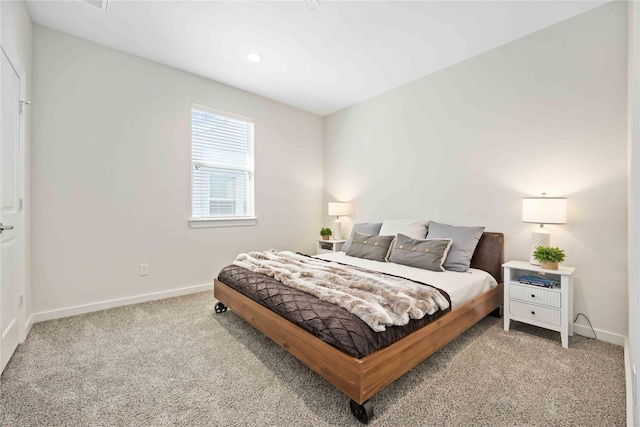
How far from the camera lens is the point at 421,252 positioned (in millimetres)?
2721

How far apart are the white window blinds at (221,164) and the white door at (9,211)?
1.55 metres

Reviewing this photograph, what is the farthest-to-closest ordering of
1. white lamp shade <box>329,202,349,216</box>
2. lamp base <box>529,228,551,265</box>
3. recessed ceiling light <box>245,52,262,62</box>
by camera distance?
white lamp shade <box>329,202,349,216</box> → recessed ceiling light <box>245,52,262,62</box> → lamp base <box>529,228,551,265</box>

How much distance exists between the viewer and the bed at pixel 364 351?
4.50ft

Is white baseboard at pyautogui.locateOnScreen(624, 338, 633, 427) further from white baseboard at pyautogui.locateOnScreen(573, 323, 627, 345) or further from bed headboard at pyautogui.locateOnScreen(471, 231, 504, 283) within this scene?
bed headboard at pyautogui.locateOnScreen(471, 231, 504, 283)

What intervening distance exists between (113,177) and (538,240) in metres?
4.08

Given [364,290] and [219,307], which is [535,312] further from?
[219,307]

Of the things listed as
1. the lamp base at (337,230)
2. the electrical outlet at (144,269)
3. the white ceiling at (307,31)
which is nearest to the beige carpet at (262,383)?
the electrical outlet at (144,269)

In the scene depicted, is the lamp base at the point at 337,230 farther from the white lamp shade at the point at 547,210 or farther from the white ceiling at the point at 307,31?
the white lamp shade at the point at 547,210

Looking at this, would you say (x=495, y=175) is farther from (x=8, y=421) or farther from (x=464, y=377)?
(x=8, y=421)

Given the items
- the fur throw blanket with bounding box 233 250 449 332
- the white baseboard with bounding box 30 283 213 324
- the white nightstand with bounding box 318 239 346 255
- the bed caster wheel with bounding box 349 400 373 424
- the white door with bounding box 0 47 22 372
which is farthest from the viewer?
the white nightstand with bounding box 318 239 346 255

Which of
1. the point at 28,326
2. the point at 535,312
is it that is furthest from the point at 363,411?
the point at 28,326

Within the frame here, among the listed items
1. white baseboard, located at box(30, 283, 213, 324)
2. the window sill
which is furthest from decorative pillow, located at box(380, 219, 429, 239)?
white baseboard, located at box(30, 283, 213, 324)

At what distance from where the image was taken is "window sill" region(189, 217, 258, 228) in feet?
11.3

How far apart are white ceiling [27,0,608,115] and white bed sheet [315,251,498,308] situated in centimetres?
219
